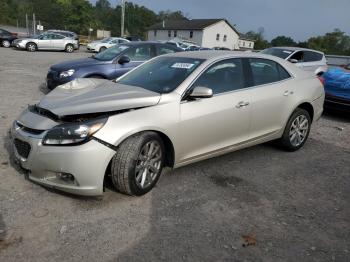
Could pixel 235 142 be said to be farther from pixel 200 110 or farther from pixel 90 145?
pixel 90 145

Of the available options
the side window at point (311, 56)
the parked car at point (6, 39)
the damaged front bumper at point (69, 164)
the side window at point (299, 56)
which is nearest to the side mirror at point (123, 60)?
the damaged front bumper at point (69, 164)

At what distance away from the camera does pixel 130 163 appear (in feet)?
12.3

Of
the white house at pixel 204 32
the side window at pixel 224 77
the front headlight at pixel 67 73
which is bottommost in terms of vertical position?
the front headlight at pixel 67 73

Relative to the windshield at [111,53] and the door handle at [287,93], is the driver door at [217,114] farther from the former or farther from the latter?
the windshield at [111,53]

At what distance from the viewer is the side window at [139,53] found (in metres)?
9.53

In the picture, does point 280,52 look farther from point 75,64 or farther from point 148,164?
point 148,164

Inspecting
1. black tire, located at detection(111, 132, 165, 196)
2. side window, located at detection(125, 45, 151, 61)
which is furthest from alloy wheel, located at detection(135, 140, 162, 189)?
side window, located at detection(125, 45, 151, 61)

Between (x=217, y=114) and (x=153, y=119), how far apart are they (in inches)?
37.1

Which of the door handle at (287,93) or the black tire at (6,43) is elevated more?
the door handle at (287,93)

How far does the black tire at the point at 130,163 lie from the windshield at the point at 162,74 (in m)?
0.72

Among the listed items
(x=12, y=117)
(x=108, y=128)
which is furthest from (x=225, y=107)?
(x=12, y=117)

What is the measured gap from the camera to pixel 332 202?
4.28 meters

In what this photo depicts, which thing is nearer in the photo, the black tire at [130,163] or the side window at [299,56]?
the black tire at [130,163]

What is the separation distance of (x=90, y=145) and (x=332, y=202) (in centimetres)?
286
